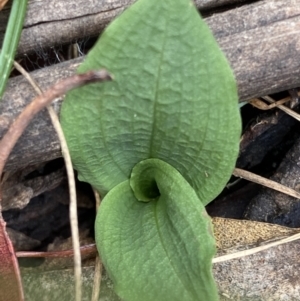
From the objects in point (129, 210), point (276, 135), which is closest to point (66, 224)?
point (129, 210)

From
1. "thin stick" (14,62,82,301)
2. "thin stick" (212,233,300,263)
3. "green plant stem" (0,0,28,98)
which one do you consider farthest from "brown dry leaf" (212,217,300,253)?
"green plant stem" (0,0,28,98)

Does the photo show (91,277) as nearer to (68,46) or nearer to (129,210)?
(129,210)

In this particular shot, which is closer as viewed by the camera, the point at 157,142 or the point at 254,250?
the point at 157,142

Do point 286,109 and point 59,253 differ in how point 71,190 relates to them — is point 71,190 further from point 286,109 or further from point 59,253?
point 286,109

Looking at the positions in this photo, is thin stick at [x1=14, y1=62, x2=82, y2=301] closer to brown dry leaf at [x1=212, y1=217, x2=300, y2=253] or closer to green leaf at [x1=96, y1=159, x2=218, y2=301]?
green leaf at [x1=96, y1=159, x2=218, y2=301]

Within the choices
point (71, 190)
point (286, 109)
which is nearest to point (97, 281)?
point (71, 190)

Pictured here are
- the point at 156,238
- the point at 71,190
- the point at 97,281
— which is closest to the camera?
the point at 71,190

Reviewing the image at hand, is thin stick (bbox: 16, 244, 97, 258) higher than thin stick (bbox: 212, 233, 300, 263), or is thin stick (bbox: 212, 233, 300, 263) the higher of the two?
thin stick (bbox: 16, 244, 97, 258)
